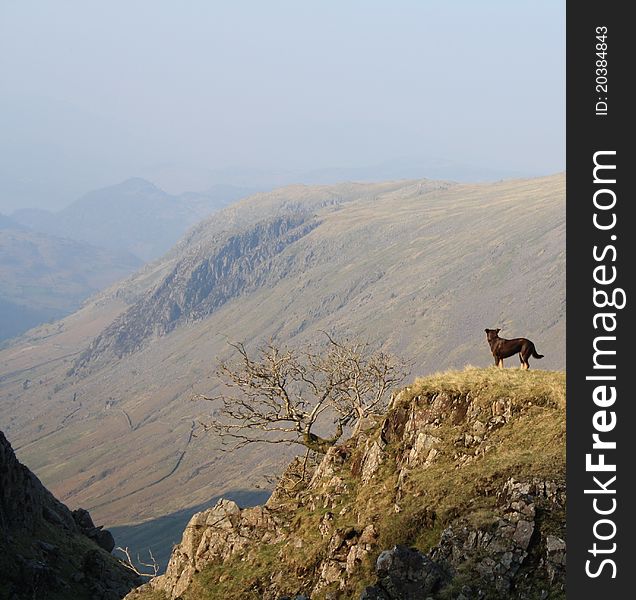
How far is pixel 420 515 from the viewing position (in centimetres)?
2072

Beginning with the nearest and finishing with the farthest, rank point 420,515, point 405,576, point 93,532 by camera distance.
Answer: point 405,576 < point 420,515 < point 93,532

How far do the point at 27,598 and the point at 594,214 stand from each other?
44802 mm

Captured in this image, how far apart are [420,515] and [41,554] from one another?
133 feet

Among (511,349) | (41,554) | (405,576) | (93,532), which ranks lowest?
(93,532)

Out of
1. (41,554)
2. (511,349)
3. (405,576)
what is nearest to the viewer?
(405,576)

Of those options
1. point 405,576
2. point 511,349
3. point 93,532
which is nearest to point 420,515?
point 405,576

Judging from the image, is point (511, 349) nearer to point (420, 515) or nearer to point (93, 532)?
point (420, 515)

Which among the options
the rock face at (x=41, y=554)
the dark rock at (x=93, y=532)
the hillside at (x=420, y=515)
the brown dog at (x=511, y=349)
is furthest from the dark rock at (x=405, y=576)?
the dark rock at (x=93, y=532)

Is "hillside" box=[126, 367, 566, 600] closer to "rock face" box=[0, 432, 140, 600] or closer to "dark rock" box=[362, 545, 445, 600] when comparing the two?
"dark rock" box=[362, 545, 445, 600]

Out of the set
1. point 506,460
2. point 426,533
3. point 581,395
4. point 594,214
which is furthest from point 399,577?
point 594,214

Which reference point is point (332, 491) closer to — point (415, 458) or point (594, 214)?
point (415, 458)

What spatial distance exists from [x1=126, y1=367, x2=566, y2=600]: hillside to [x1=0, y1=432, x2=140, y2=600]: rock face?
2092 cm

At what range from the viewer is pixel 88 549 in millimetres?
57844

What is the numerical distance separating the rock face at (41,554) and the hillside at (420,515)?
68.6 feet
